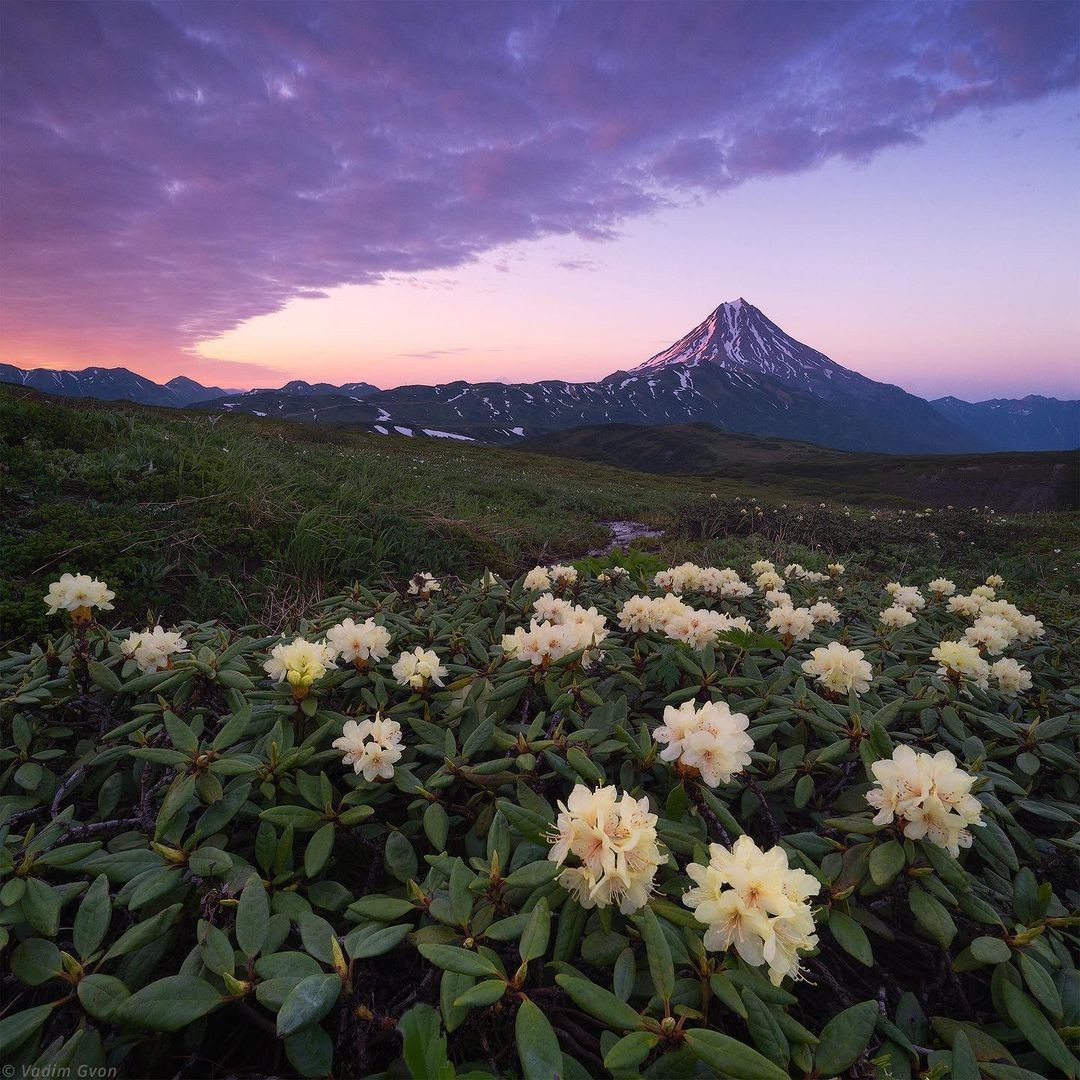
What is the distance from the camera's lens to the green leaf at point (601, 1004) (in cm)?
114

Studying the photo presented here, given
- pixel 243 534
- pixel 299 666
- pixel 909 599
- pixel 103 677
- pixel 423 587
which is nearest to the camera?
pixel 299 666

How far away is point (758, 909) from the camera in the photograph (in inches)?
48.4

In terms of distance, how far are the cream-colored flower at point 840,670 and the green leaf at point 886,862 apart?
3.24ft

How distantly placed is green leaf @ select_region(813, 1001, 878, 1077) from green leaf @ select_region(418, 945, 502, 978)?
72 cm

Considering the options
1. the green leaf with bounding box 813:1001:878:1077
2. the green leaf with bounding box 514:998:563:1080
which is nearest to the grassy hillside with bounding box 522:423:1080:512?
the green leaf with bounding box 813:1001:878:1077

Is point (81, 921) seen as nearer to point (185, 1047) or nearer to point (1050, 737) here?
point (185, 1047)

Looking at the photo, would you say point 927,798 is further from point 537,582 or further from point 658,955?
point 537,582

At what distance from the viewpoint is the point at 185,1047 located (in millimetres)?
1345

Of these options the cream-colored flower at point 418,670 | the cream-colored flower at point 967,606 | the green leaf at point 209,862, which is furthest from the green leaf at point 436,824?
the cream-colored flower at point 967,606

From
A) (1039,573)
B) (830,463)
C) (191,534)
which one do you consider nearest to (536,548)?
(191,534)

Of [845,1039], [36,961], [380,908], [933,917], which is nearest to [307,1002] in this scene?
[380,908]

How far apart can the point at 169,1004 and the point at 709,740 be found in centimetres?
144

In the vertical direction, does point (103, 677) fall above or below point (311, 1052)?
above

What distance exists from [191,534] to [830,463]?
80493 mm
